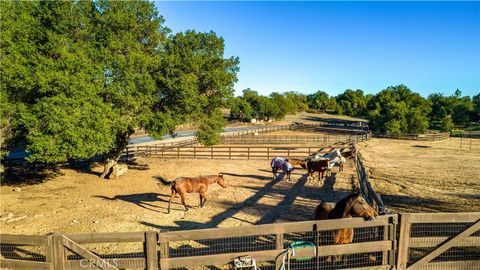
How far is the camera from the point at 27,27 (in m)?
13.2

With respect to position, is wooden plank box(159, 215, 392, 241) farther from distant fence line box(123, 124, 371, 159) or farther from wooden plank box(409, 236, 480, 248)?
distant fence line box(123, 124, 371, 159)

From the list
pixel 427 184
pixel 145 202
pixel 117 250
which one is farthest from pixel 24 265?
pixel 427 184

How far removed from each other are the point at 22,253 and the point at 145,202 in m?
5.21

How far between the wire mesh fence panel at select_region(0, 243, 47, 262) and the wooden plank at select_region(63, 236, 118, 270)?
3380 millimetres

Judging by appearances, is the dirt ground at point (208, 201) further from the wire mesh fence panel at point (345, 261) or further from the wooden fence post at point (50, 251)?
the wooden fence post at point (50, 251)

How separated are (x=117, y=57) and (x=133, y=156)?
13104 mm

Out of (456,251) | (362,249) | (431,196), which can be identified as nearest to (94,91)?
(362,249)

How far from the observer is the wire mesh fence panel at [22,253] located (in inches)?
284

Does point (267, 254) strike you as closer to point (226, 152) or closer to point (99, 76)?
point (99, 76)

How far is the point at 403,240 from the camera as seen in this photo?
511 cm

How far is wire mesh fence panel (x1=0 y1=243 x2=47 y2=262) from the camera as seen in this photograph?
722 centimetres

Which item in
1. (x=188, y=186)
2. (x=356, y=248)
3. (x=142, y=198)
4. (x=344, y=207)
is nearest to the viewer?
(x=356, y=248)

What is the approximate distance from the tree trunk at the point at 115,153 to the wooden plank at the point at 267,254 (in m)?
13.7
